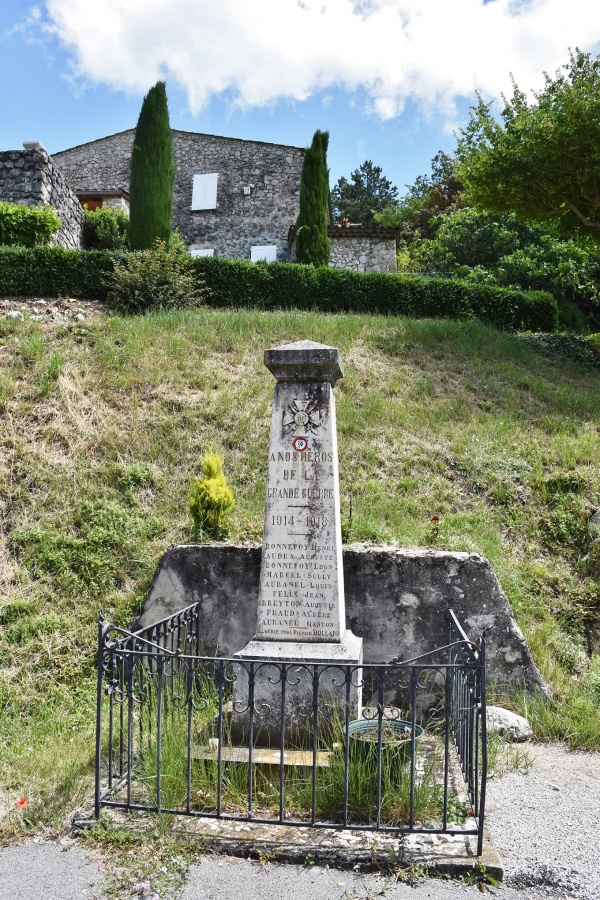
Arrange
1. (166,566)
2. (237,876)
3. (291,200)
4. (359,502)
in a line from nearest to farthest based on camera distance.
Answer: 1. (237,876)
2. (166,566)
3. (359,502)
4. (291,200)

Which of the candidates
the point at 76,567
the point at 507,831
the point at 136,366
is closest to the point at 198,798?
the point at 507,831

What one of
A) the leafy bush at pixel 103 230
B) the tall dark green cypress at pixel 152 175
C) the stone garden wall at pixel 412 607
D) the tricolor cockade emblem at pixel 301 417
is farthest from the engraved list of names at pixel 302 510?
the leafy bush at pixel 103 230

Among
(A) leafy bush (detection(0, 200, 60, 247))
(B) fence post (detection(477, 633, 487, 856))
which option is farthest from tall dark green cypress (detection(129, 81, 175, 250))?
(B) fence post (detection(477, 633, 487, 856))

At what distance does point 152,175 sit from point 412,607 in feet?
52.0

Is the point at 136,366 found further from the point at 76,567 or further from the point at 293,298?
the point at 293,298

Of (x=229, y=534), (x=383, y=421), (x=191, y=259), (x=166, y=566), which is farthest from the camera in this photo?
(x=191, y=259)

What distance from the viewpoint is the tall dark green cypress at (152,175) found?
1795cm

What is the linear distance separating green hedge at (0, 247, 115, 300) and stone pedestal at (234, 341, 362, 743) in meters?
10.5

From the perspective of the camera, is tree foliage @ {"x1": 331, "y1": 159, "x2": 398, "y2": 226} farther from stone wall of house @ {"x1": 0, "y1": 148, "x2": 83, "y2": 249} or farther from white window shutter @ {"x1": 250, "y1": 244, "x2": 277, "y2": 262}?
stone wall of house @ {"x1": 0, "y1": 148, "x2": 83, "y2": 249}

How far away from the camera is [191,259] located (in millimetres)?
15453

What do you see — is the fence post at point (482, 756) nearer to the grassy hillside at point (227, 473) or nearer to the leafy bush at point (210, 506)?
the grassy hillside at point (227, 473)

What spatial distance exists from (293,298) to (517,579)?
10.3m

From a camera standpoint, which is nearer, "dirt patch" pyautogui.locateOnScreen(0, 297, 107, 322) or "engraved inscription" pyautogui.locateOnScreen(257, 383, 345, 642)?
"engraved inscription" pyautogui.locateOnScreen(257, 383, 345, 642)

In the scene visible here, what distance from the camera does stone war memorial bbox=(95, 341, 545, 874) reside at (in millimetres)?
3955
